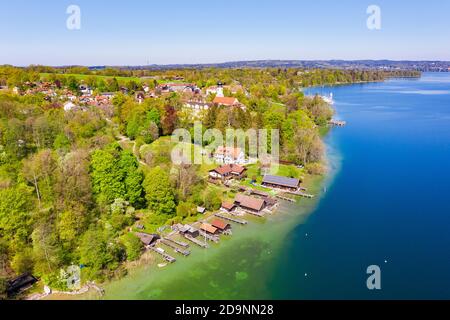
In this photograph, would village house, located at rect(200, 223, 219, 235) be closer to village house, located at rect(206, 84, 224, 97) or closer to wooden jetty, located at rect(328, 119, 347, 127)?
wooden jetty, located at rect(328, 119, 347, 127)

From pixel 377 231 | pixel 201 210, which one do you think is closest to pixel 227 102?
pixel 201 210

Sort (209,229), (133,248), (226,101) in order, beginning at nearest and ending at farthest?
(133,248)
(209,229)
(226,101)

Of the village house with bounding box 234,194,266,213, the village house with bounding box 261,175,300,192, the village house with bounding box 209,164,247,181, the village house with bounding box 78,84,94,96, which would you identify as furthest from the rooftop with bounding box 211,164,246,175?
the village house with bounding box 78,84,94,96

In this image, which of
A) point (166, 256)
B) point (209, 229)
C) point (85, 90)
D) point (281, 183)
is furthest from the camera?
point (85, 90)

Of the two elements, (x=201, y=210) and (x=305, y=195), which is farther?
(x=305, y=195)

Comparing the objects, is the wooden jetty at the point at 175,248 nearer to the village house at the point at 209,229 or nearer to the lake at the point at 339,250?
the lake at the point at 339,250

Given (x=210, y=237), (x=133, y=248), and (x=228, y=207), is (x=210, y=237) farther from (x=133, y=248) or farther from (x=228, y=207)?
(x=133, y=248)

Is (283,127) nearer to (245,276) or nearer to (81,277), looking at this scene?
(245,276)
